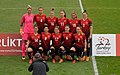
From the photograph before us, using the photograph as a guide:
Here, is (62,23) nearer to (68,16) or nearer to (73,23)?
(73,23)

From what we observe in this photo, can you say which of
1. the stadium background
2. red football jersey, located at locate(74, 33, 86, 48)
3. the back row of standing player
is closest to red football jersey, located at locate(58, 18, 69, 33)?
the back row of standing player

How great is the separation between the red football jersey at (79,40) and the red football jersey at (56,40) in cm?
56

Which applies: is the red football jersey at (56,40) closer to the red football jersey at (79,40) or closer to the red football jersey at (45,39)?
the red football jersey at (45,39)

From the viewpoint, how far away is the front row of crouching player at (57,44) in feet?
49.0

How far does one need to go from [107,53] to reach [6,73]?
4.06 meters

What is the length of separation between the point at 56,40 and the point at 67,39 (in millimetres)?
388

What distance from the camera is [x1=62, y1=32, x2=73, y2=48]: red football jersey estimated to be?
1498 centimetres

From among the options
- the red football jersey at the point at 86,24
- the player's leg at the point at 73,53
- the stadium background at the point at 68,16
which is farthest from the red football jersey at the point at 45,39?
the red football jersey at the point at 86,24

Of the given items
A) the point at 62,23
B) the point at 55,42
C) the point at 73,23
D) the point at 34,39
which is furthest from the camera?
the point at 62,23

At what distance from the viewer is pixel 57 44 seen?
15039 mm

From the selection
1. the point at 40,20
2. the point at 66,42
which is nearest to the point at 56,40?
the point at 66,42

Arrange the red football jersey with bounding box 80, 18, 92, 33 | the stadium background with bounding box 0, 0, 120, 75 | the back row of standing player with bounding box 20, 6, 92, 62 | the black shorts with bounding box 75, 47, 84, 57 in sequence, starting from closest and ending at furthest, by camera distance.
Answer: the stadium background with bounding box 0, 0, 120, 75, the black shorts with bounding box 75, 47, 84, 57, the back row of standing player with bounding box 20, 6, 92, 62, the red football jersey with bounding box 80, 18, 92, 33

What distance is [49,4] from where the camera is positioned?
27828mm

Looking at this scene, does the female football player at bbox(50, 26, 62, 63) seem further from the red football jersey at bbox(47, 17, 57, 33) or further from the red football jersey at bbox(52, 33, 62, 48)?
the red football jersey at bbox(47, 17, 57, 33)
